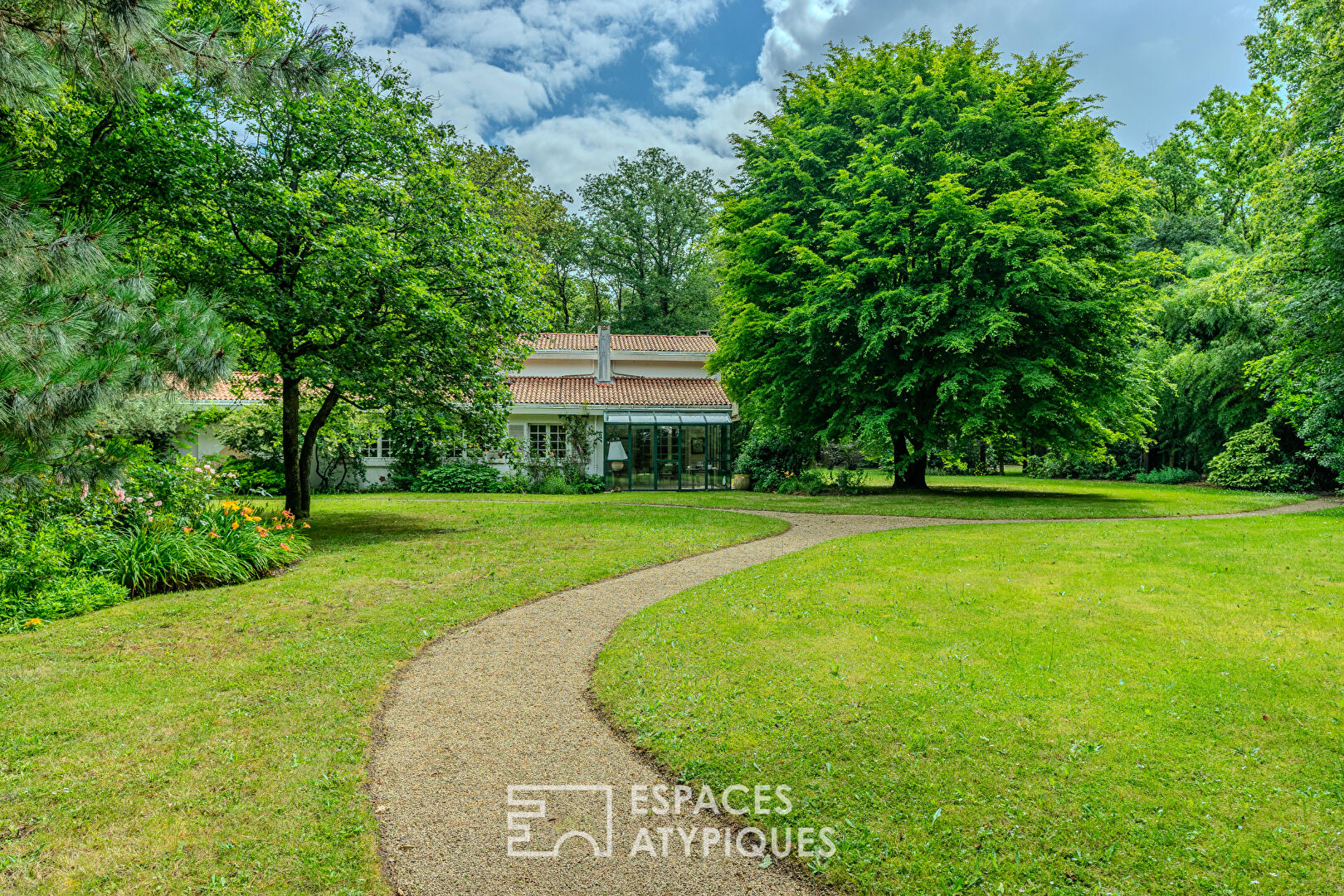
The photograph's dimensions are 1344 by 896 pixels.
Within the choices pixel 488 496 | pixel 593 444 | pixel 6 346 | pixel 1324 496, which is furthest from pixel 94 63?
pixel 1324 496

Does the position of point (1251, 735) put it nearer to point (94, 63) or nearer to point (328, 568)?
point (94, 63)

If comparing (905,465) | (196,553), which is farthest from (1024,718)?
(905,465)

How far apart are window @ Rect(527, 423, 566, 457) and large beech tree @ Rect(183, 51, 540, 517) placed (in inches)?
430

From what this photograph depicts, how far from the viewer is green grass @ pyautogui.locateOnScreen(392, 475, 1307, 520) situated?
1491 centimetres

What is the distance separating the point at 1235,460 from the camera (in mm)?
21047

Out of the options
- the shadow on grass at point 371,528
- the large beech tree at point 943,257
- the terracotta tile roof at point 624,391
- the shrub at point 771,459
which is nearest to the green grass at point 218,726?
the shadow on grass at point 371,528

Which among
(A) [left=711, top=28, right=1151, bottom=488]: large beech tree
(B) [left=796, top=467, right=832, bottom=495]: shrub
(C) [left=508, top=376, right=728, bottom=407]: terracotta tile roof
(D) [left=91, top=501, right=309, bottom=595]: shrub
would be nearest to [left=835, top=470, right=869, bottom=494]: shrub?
(B) [left=796, top=467, right=832, bottom=495]: shrub

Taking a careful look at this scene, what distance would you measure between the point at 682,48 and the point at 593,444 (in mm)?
12396

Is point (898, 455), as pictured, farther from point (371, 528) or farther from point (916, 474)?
point (371, 528)

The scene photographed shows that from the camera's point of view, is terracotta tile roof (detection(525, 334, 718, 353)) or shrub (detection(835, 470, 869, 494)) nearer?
shrub (detection(835, 470, 869, 494))

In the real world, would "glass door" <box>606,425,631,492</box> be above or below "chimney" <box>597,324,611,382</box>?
below

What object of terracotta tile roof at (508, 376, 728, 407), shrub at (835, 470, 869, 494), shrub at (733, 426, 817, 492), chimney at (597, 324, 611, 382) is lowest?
shrub at (835, 470, 869, 494)

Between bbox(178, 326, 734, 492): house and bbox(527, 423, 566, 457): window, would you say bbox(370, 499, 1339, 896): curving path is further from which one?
bbox(527, 423, 566, 457): window

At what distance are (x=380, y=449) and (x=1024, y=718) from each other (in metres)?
22.2
